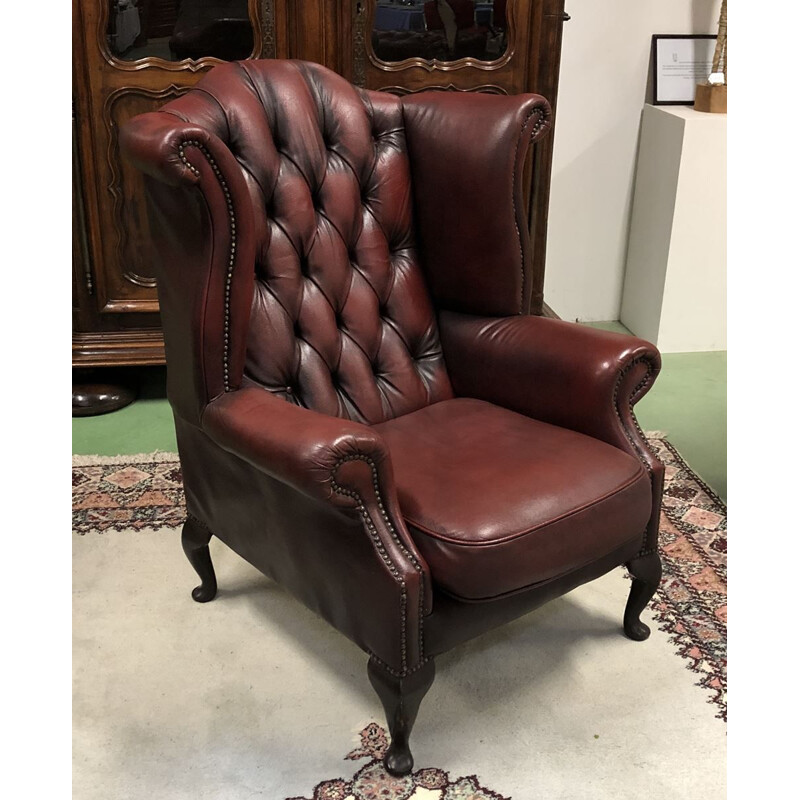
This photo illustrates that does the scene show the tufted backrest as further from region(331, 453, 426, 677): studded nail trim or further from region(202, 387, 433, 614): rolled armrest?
region(331, 453, 426, 677): studded nail trim

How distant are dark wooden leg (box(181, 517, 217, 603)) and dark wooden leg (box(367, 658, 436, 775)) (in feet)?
1.91

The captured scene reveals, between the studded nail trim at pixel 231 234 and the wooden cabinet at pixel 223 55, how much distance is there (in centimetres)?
124

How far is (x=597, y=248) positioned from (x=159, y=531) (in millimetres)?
2067

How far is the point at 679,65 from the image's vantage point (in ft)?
11.2

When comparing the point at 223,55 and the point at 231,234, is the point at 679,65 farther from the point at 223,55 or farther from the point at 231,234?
the point at 231,234

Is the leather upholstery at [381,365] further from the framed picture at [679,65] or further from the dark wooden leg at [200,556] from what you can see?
the framed picture at [679,65]

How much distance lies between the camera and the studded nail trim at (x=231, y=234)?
158 cm

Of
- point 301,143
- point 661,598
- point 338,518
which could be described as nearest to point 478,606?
point 338,518

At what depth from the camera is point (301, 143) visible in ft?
6.36

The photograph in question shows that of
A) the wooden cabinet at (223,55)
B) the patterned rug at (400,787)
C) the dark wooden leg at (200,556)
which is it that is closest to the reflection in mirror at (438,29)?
the wooden cabinet at (223,55)

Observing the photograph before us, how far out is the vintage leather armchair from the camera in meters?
1.58

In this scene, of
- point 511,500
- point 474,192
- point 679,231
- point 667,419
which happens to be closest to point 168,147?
point 474,192

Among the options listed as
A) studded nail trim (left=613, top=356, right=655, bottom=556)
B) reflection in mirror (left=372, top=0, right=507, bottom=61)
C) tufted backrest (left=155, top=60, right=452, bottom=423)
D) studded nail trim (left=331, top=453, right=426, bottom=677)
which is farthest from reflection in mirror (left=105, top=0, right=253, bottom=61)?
studded nail trim (left=331, top=453, right=426, bottom=677)

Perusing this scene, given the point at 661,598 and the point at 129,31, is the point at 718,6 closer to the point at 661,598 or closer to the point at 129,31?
the point at 129,31
